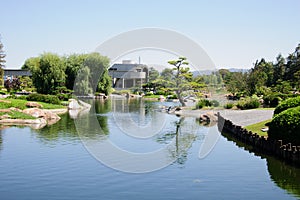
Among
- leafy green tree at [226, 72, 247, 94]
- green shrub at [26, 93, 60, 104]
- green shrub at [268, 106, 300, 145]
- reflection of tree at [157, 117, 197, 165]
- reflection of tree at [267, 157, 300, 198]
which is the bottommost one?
reflection of tree at [267, 157, 300, 198]

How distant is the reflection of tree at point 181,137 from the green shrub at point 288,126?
4.30 meters

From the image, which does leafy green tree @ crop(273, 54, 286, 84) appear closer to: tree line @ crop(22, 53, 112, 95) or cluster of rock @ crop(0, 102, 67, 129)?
tree line @ crop(22, 53, 112, 95)

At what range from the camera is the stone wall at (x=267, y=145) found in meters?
15.7

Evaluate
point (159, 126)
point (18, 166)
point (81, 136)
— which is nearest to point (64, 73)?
point (159, 126)

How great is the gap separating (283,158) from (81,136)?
11.4 metres

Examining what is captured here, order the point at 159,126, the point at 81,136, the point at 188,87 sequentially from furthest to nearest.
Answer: the point at 188,87 → the point at 159,126 → the point at 81,136

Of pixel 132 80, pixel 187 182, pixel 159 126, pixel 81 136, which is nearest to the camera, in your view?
pixel 187 182

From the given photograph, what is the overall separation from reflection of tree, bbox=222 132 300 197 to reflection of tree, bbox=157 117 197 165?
366 cm

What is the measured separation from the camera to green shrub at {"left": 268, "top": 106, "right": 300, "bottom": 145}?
15945 mm

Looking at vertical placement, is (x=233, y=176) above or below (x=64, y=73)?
below

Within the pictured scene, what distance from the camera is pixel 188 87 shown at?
42.9 metres

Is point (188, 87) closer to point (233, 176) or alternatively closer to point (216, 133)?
point (216, 133)

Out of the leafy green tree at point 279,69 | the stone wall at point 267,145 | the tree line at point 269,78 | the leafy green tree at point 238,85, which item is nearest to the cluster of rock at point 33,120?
the stone wall at point 267,145

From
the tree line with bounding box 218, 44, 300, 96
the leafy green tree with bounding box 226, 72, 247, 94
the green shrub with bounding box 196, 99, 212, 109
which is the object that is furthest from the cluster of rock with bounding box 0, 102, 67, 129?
the leafy green tree with bounding box 226, 72, 247, 94
